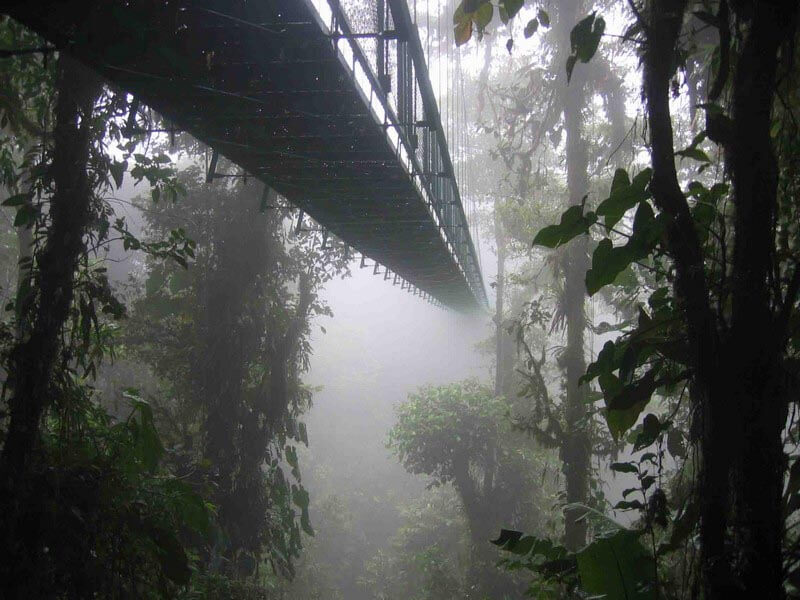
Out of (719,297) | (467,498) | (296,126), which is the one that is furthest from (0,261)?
(719,297)

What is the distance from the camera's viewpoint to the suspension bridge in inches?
44.6

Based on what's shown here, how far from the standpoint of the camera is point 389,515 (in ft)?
45.9

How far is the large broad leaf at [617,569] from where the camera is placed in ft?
3.34

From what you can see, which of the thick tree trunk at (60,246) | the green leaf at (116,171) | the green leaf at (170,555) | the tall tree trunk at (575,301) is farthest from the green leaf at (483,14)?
the tall tree trunk at (575,301)

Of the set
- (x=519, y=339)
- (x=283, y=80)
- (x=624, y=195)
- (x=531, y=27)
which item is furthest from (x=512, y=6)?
(x=519, y=339)

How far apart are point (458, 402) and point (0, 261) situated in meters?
6.95

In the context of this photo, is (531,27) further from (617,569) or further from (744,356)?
(617,569)

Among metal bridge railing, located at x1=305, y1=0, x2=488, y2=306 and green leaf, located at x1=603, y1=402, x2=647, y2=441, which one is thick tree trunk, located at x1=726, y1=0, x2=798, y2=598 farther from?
metal bridge railing, located at x1=305, y1=0, x2=488, y2=306

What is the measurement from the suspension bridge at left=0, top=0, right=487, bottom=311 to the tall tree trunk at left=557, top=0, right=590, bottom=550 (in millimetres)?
2409

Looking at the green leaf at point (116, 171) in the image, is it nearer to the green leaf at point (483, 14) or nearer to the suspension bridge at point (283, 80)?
the suspension bridge at point (283, 80)

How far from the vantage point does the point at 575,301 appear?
4562 millimetres

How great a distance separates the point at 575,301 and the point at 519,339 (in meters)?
0.62

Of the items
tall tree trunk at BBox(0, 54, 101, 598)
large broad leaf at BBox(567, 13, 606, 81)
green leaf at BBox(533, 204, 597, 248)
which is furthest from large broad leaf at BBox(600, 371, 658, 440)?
tall tree trunk at BBox(0, 54, 101, 598)

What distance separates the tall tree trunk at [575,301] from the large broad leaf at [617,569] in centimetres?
294
